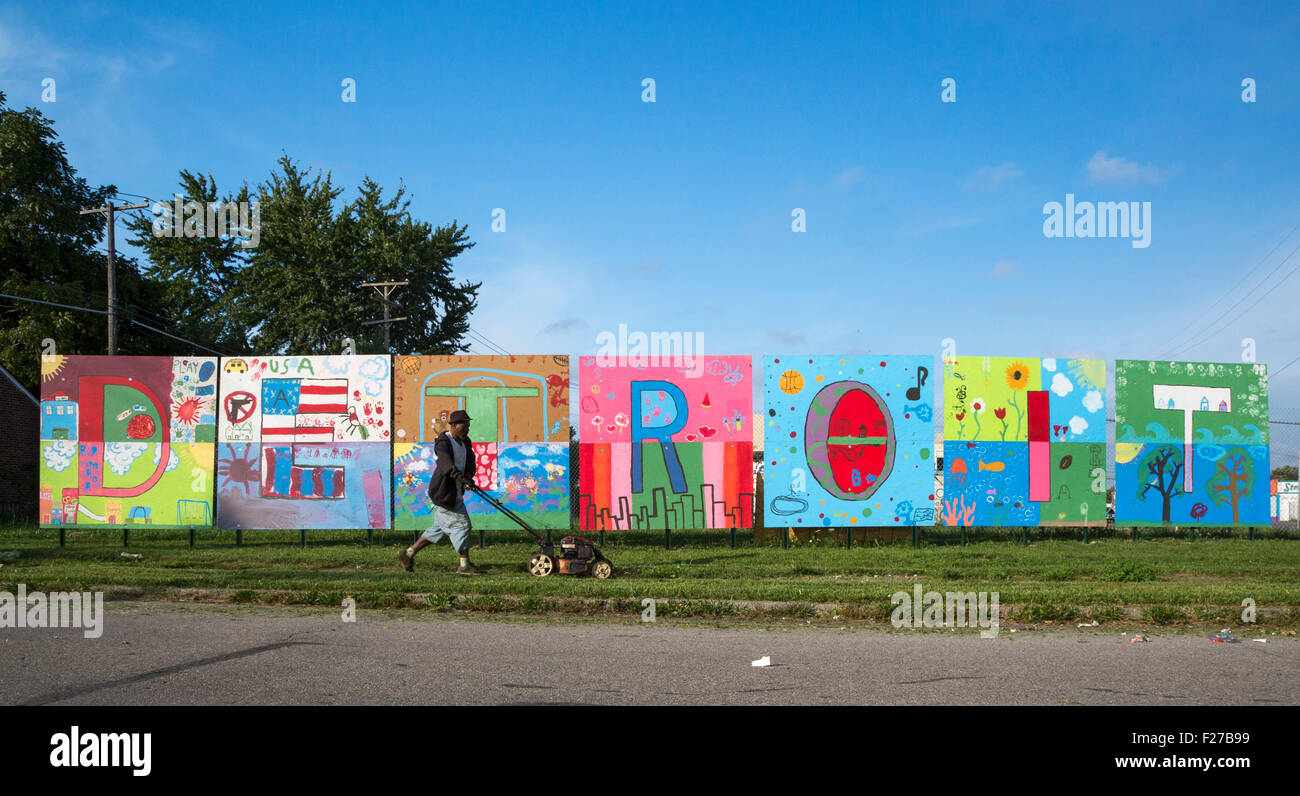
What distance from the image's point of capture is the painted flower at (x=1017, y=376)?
1616cm

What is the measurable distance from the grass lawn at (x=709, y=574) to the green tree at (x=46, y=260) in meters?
19.1

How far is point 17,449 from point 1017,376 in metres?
28.0

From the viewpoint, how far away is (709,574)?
11.8 m

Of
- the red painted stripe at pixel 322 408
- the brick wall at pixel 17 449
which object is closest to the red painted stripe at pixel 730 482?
the red painted stripe at pixel 322 408

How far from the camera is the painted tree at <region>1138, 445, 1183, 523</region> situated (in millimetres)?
16516

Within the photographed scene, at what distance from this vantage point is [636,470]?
15.4 m

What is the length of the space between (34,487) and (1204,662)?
30987 mm

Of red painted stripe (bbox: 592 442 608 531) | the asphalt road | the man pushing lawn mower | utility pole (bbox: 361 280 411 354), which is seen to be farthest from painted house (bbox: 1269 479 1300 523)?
utility pole (bbox: 361 280 411 354)

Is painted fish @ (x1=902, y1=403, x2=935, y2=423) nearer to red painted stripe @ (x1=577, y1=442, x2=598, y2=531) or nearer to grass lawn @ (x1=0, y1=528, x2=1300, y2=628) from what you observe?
grass lawn @ (x1=0, y1=528, x2=1300, y2=628)

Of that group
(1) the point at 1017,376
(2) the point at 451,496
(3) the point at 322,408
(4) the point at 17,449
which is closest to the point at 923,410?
(1) the point at 1017,376

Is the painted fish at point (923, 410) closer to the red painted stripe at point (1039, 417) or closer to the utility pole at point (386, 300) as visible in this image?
the red painted stripe at point (1039, 417)

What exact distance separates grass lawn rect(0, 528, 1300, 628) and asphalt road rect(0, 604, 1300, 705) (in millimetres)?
829

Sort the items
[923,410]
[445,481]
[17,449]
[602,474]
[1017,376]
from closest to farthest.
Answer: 1. [445,481]
2. [602,474]
3. [923,410]
4. [1017,376]
5. [17,449]

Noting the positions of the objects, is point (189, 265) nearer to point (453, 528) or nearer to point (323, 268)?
point (323, 268)
